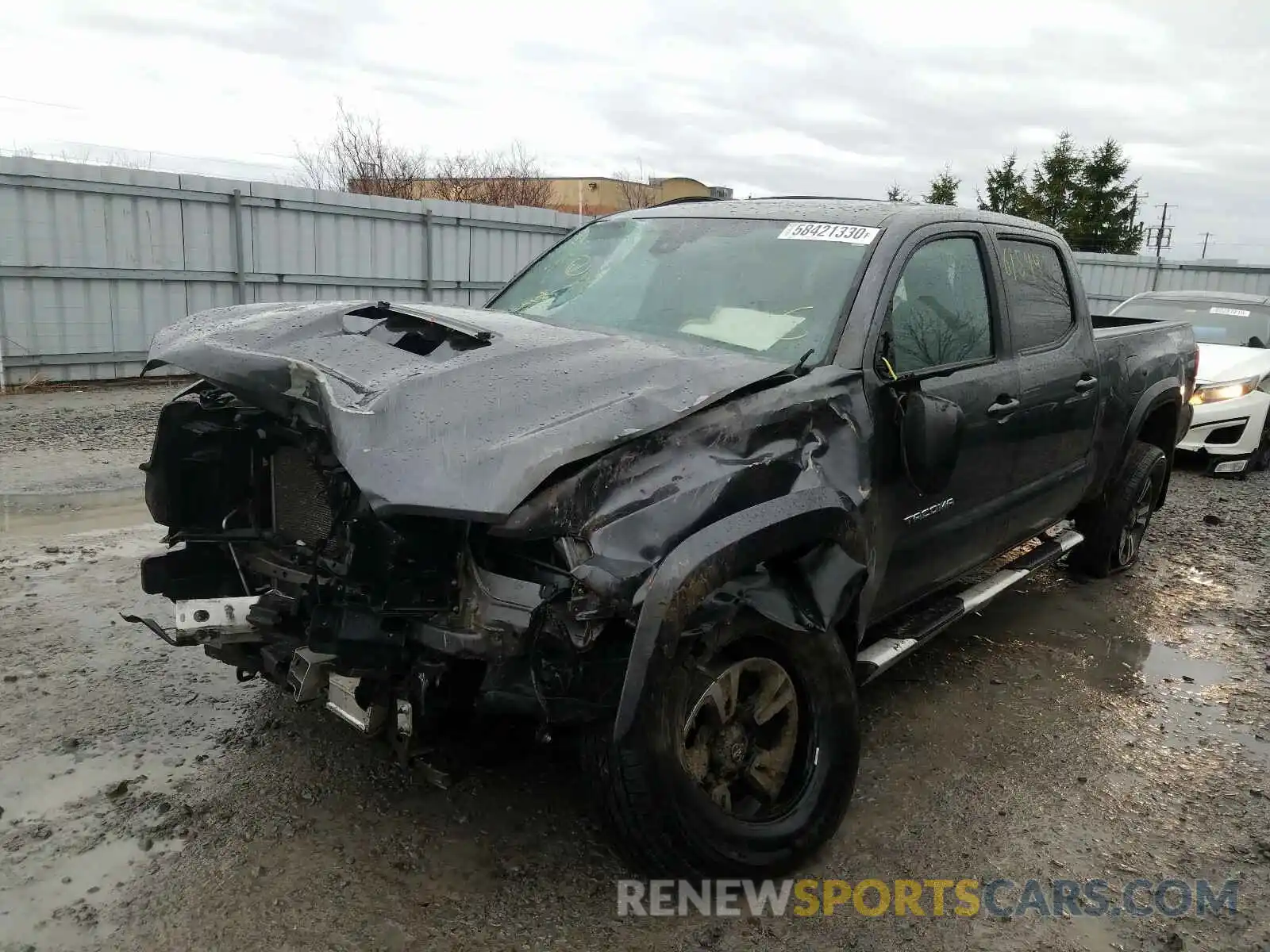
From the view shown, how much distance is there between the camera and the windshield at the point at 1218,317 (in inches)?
367

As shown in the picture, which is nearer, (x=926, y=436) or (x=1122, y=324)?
(x=926, y=436)

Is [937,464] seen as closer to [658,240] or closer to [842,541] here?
[842,541]

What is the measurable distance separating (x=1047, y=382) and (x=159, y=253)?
33.1 feet

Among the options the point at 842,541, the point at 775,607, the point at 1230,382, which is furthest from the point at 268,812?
the point at 1230,382

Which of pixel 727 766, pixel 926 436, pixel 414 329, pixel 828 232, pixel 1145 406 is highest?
pixel 828 232

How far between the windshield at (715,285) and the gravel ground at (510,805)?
5.10 ft

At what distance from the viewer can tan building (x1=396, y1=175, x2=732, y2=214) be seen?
997 inches

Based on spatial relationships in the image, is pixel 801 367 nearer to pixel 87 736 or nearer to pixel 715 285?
pixel 715 285

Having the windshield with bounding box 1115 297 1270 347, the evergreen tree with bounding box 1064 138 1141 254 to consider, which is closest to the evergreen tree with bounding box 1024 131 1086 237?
the evergreen tree with bounding box 1064 138 1141 254

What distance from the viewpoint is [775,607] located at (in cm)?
261

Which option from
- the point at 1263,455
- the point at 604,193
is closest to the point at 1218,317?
the point at 1263,455

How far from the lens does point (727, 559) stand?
241cm

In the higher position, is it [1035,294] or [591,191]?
[591,191]

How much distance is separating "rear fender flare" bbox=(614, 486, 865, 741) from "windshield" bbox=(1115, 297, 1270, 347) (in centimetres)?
763
